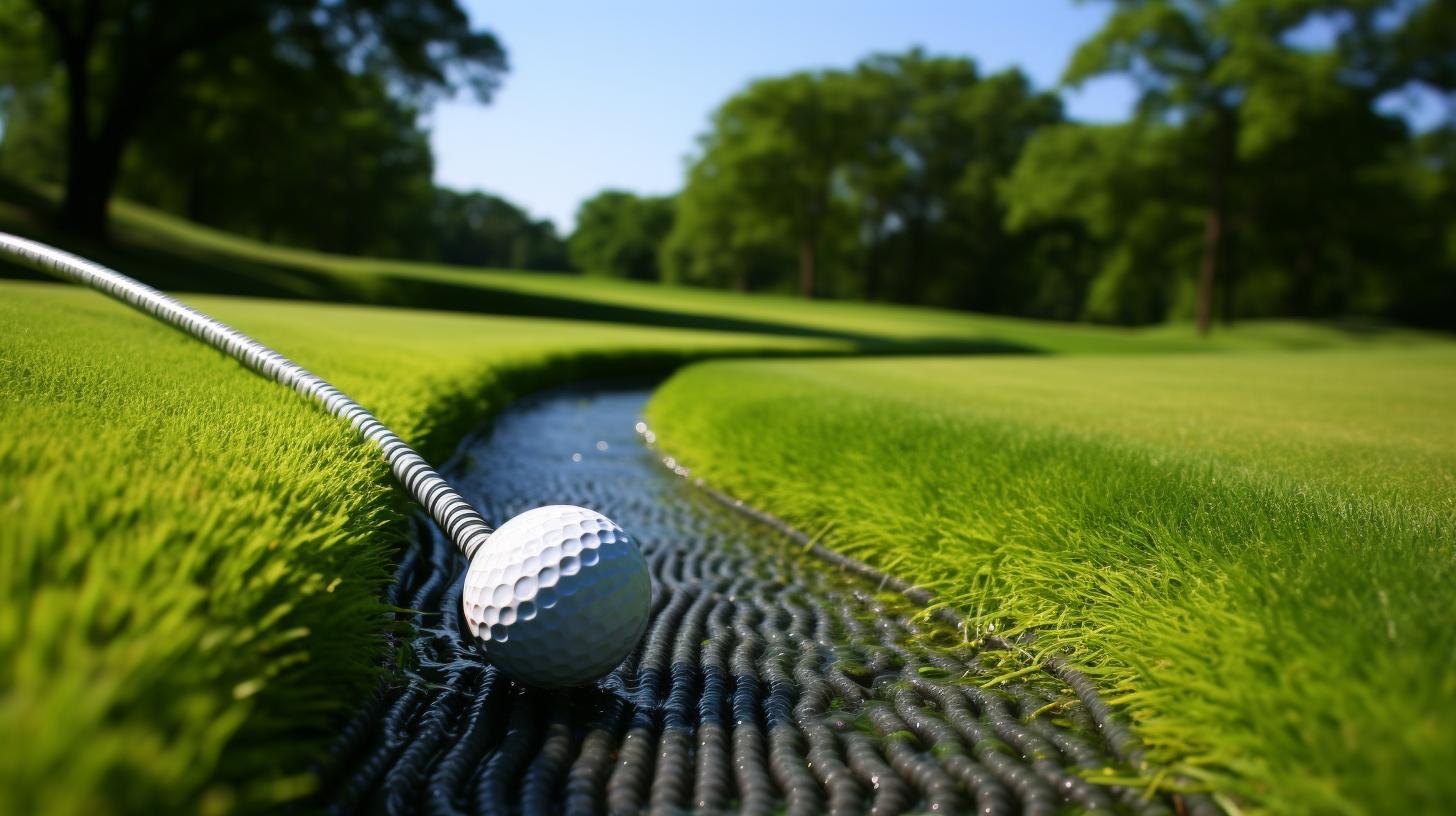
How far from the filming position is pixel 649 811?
221 centimetres

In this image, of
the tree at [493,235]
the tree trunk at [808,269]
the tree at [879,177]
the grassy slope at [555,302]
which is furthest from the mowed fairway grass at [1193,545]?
the tree at [493,235]

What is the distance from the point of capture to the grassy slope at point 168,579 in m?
1.31

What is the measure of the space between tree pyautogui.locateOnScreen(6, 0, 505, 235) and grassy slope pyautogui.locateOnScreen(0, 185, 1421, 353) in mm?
2436

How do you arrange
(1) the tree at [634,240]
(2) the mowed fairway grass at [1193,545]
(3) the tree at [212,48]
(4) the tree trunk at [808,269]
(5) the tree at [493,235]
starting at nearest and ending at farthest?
(2) the mowed fairway grass at [1193,545] < (3) the tree at [212,48] < (4) the tree trunk at [808,269] < (1) the tree at [634,240] < (5) the tree at [493,235]

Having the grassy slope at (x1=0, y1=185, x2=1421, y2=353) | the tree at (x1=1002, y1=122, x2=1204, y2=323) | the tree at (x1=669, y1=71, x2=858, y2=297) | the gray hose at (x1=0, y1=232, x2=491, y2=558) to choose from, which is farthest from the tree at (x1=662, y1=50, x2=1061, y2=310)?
the gray hose at (x1=0, y1=232, x2=491, y2=558)

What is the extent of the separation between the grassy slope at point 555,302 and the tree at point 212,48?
2.44 metres

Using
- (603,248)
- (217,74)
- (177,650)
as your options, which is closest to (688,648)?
(177,650)

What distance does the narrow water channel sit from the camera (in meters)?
2.27

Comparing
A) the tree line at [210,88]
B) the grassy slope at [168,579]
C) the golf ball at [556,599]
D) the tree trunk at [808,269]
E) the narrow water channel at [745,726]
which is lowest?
the narrow water channel at [745,726]

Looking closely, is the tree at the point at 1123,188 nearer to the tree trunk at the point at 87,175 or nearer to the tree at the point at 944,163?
the tree at the point at 944,163

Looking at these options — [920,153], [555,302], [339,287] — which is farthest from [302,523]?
[920,153]

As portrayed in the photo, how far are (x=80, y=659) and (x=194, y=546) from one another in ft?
1.71

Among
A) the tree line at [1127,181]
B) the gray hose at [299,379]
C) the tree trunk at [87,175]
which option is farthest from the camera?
the tree line at [1127,181]

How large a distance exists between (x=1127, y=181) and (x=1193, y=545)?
36.1 m
